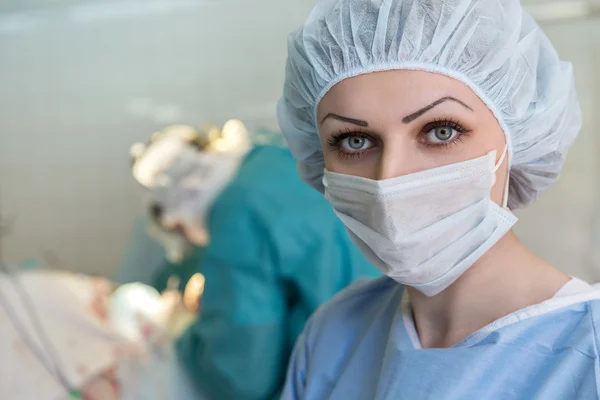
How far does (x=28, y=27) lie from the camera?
290cm

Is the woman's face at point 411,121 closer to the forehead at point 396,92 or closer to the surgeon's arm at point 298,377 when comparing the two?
the forehead at point 396,92

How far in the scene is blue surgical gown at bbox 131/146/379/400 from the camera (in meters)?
1.59

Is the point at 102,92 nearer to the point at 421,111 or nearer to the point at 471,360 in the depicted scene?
the point at 421,111

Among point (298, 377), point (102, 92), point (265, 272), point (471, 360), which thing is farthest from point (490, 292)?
point (102, 92)

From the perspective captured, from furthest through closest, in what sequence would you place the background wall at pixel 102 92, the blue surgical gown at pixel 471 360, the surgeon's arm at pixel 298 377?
1. the background wall at pixel 102 92
2. the surgeon's arm at pixel 298 377
3. the blue surgical gown at pixel 471 360

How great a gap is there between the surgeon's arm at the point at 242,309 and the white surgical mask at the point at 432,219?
32.0 inches

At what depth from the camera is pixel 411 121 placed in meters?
0.76

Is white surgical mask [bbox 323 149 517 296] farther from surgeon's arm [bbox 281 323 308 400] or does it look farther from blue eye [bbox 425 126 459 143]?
surgeon's arm [bbox 281 323 308 400]

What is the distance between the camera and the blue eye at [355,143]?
814 millimetres

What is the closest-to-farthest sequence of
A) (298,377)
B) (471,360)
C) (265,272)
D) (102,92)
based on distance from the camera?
(471,360), (298,377), (265,272), (102,92)

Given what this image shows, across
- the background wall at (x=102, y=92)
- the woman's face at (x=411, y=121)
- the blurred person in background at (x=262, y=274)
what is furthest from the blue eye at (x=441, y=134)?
the background wall at (x=102, y=92)

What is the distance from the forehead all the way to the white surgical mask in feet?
0.29

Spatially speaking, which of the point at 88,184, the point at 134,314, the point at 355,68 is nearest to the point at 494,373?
the point at 355,68

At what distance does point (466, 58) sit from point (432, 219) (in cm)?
22
